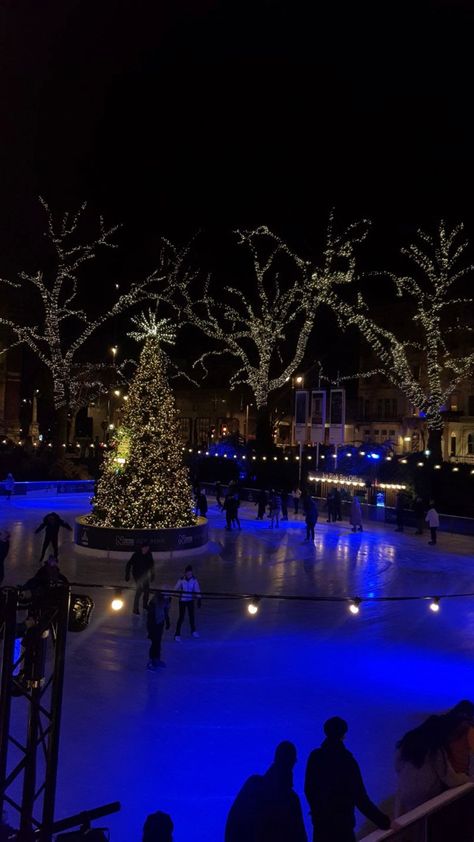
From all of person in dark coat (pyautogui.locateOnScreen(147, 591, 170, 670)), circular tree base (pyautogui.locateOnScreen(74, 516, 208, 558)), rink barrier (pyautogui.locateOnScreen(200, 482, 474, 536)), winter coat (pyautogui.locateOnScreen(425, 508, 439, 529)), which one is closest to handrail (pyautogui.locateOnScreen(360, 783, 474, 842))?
person in dark coat (pyautogui.locateOnScreen(147, 591, 170, 670))

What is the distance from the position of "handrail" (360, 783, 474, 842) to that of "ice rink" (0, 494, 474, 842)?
168 centimetres

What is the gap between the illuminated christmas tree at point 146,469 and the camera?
60.3 ft

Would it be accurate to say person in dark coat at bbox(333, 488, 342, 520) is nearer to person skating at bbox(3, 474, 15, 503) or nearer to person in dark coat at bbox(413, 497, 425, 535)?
person in dark coat at bbox(413, 497, 425, 535)

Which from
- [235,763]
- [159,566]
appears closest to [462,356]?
[159,566]

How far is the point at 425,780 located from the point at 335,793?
632 millimetres

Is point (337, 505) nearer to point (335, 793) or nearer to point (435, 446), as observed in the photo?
point (435, 446)

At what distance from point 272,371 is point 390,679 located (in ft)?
169

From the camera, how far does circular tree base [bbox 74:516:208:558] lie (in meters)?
17.9

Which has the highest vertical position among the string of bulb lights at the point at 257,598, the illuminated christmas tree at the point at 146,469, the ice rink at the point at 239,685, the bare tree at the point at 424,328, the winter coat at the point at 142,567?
the bare tree at the point at 424,328

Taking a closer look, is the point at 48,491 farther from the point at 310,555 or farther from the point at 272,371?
the point at 272,371

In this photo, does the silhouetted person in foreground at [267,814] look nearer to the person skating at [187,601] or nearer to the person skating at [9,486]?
the person skating at [187,601]

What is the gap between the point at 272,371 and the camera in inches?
2363

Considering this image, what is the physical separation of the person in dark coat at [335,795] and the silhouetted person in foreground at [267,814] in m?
0.27

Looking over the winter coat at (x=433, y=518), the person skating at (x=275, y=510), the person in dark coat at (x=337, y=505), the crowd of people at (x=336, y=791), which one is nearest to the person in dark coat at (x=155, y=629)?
the crowd of people at (x=336, y=791)
